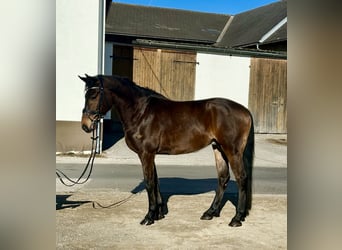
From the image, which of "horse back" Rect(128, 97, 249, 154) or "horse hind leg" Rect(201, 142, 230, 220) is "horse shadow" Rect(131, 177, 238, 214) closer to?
"horse hind leg" Rect(201, 142, 230, 220)

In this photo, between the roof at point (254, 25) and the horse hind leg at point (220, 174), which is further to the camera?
the roof at point (254, 25)

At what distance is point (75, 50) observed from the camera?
9.82m

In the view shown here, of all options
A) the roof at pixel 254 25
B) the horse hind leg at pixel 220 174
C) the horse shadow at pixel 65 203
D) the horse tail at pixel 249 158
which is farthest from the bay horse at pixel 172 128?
the roof at pixel 254 25

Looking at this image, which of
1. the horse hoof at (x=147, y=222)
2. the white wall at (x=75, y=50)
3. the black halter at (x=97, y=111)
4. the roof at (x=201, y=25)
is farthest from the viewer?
the roof at (x=201, y=25)

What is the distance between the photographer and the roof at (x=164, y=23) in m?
22.4

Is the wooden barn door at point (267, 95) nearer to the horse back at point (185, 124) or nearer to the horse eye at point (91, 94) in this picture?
the horse back at point (185, 124)

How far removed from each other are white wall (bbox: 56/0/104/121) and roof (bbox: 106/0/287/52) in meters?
10.7

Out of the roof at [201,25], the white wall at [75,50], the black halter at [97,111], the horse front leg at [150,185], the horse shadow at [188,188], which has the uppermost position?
the roof at [201,25]

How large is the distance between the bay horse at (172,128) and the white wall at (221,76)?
11.9 metres

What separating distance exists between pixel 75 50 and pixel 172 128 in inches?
240

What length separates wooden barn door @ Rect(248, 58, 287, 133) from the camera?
56.2 feet

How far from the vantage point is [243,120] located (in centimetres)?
471

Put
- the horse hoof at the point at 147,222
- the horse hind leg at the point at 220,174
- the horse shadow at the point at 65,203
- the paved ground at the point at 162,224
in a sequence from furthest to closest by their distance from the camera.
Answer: the horse shadow at the point at 65,203, the horse hind leg at the point at 220,174, the horse hoof at the point at 147,222, the paved ground at the point at 162,224
